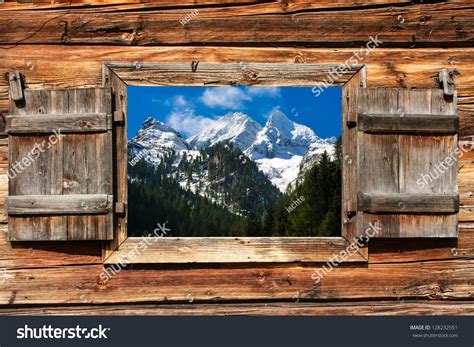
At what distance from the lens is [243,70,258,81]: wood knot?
3900mm

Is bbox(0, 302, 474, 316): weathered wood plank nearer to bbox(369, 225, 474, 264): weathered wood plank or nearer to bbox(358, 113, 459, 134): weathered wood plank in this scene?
bbox(369, 225, 474, 264): weathered wood plank

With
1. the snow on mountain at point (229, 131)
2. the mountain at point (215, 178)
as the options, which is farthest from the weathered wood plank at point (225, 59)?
the mountain at point (215, 178)

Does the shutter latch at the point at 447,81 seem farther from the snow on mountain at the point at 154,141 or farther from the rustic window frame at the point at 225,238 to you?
the snow on mountain at the point at 154,141

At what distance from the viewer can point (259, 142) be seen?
4.19 meters

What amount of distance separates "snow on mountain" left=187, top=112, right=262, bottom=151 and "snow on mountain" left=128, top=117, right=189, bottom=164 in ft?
0.33

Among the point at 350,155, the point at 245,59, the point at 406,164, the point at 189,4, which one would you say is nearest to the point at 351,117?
the point at 350,155

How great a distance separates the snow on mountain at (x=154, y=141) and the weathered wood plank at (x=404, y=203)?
1346 mm

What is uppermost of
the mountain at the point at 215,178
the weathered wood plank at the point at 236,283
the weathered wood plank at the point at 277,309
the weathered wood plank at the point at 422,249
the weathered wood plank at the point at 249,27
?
the weathered wood plank at the point at 249,27

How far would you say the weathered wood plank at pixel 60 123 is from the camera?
147 inches

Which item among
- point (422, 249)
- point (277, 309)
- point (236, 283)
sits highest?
point (422, 249)

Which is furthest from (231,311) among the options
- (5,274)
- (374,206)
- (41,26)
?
(41,26)

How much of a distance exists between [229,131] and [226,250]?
0.88 meters

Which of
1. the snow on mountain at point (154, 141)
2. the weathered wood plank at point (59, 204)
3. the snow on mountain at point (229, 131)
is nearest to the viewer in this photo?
the weathered wood plank at point (59, 204)

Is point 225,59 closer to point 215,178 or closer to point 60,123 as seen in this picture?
point 215,178
